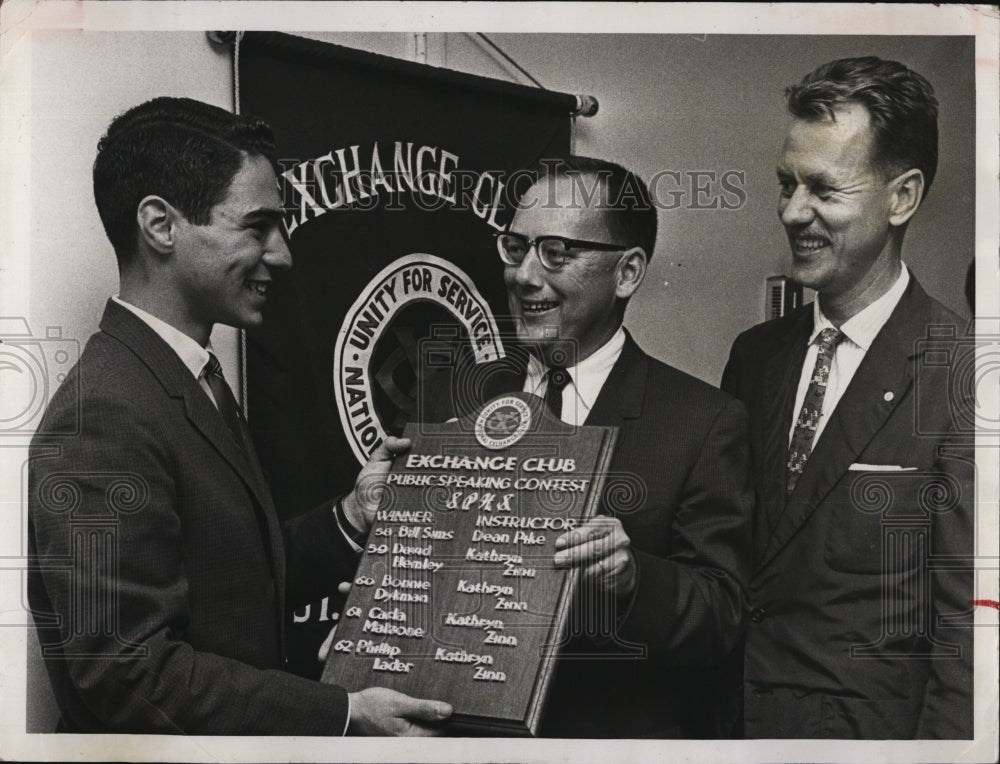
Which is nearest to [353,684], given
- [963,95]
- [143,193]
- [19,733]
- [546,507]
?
[546,507]

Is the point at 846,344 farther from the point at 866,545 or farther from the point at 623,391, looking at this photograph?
the point at 623,391

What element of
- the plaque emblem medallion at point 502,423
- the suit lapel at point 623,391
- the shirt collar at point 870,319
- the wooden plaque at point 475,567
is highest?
the shirt collar at point 870,319

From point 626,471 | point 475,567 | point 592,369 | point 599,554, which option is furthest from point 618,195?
point 475,567

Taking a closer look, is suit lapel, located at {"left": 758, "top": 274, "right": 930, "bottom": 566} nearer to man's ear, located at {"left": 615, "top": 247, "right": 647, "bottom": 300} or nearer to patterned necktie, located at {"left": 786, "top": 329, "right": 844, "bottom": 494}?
patterned necktie, located at {"left": 786, "top": 329, "right": 844, "bottom": 494}

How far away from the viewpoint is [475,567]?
4.70m

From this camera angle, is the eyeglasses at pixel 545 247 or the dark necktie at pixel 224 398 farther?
the eyeglasses at pixel 545 247

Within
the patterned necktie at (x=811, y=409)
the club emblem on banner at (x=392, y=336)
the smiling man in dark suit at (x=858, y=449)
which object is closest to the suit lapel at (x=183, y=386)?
the club emblem on banner at (x=392, y=336)

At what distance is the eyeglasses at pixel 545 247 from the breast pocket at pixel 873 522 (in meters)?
1.16


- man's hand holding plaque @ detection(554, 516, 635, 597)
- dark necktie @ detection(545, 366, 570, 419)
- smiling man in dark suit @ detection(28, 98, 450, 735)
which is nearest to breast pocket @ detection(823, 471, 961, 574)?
man's hand holding plaque @ detection(554, 516, 635, 597)

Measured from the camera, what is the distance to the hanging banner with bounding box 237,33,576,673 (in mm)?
4855

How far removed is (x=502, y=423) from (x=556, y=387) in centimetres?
23

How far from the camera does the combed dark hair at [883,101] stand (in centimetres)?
489

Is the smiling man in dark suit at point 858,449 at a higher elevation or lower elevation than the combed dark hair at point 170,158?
lower

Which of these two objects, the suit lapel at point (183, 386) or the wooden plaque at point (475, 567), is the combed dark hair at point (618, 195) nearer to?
the wooden plaque at point (475, 567)
